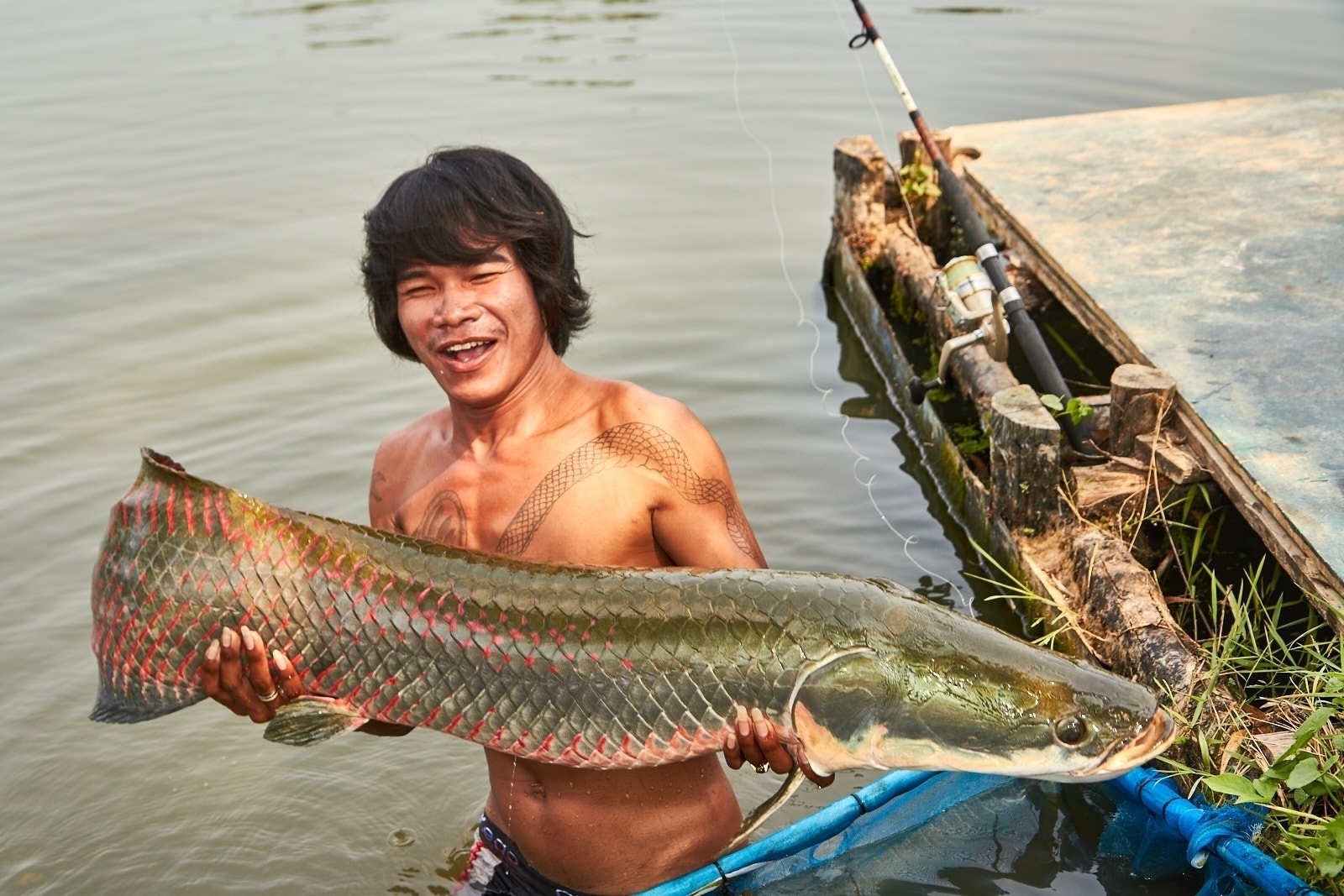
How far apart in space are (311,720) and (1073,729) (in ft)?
5.16

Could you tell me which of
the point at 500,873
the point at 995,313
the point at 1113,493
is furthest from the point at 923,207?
the point at 500,873

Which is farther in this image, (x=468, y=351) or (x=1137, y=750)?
(x=468, y=351)

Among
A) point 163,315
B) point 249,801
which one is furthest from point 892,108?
point 249,801

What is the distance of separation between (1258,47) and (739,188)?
6262mm

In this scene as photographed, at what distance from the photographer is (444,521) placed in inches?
139

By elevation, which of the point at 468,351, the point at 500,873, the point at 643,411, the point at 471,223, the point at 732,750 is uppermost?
the point at 471,223

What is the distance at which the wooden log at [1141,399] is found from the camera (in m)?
4.76

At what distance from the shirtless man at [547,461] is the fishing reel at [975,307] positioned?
2.67m

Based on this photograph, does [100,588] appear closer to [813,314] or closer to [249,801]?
[249,801]

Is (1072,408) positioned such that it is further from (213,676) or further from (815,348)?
(815,348)

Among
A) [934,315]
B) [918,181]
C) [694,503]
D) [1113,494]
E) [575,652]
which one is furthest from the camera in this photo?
[918,181]

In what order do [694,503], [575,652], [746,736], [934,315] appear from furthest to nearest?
[934,315] → [694,503] → [575,652] → [746,736]

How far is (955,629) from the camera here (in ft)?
8.95

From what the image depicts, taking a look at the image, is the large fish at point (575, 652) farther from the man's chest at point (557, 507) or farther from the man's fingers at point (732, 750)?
the man's chest at point (557, 507)
